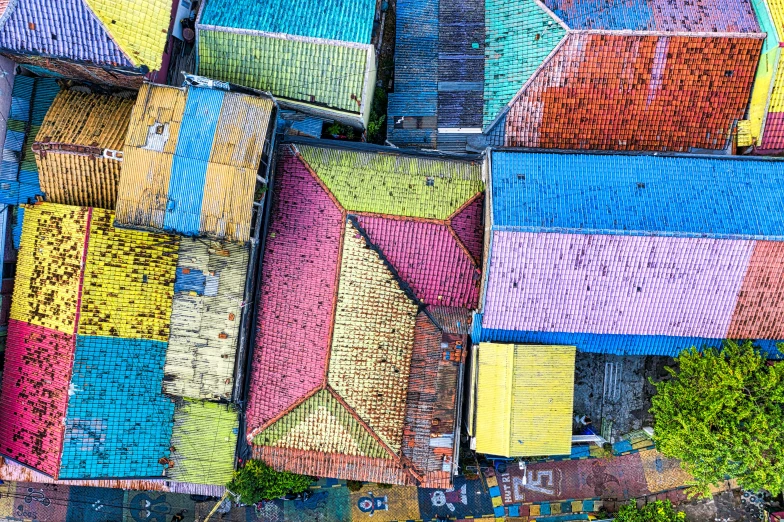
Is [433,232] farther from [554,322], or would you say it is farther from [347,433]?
[347,433]

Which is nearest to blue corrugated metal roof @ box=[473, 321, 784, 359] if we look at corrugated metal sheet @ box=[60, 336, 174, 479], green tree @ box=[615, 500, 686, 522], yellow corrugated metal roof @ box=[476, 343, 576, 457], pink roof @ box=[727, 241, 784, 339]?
yellow corrugated metal roof @ box=[476, 343, 576, 457]

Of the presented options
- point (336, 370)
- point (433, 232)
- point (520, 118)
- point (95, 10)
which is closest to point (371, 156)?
point (433, 232)

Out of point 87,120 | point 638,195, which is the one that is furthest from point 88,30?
point 638,195

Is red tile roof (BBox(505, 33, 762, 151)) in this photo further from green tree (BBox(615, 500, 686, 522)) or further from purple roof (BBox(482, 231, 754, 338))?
green tree (BBox(615, 500, 686, 522))

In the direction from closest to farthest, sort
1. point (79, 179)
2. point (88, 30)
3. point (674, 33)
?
point (88, 30) < point (674, 33) < point (79, 179)

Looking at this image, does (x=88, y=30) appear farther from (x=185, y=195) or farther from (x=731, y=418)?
(x=731, y=418)

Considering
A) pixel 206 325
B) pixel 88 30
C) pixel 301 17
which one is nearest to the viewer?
pixel 88 30

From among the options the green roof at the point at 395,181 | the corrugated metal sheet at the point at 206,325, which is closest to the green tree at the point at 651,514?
the green roof at the point at 395,181
